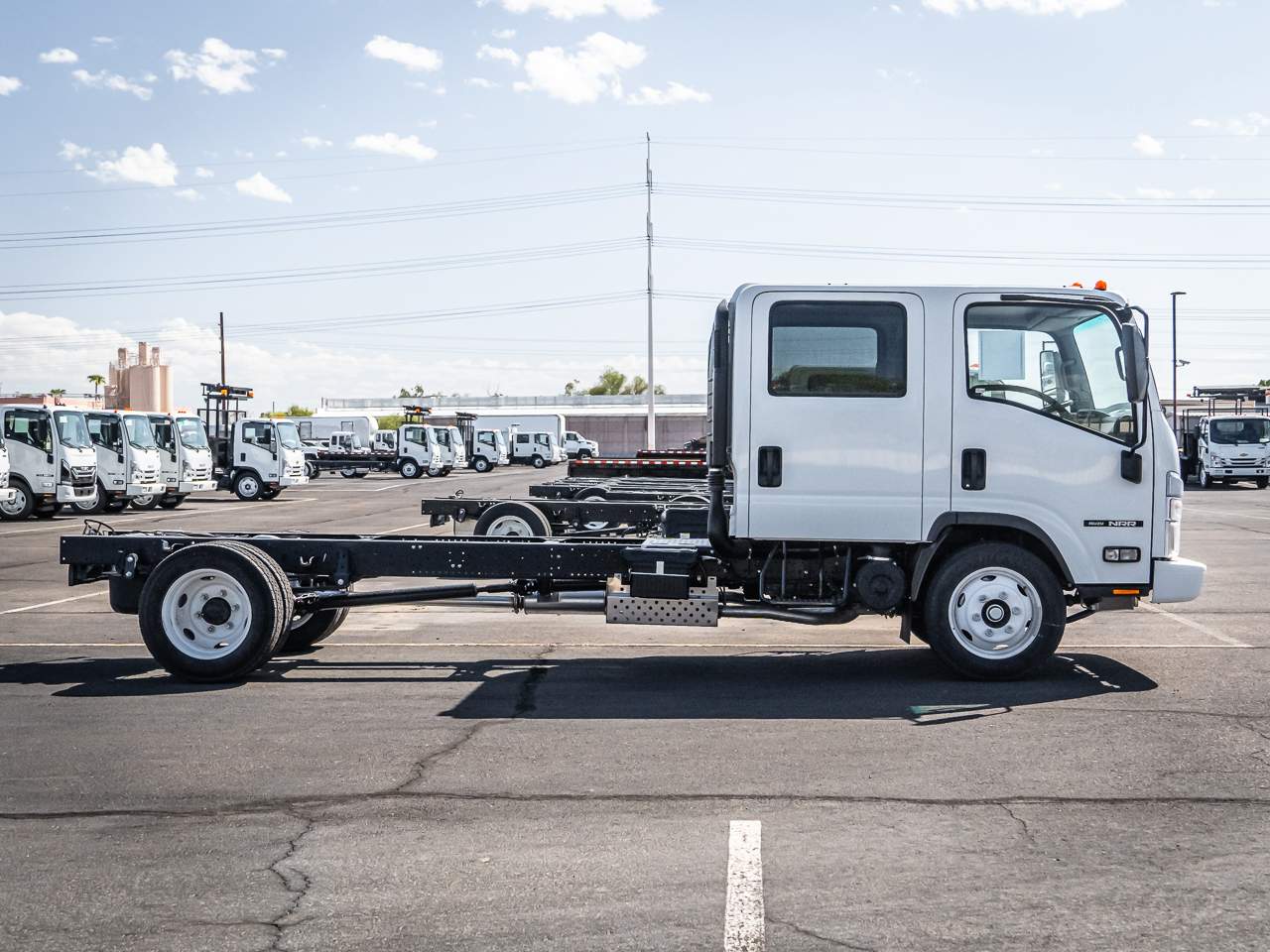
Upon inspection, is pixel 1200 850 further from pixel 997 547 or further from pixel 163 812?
pixel 163 812

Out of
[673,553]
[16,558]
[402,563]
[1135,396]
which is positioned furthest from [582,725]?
[16,558]

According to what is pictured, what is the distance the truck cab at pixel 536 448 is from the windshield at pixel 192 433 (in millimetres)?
36093

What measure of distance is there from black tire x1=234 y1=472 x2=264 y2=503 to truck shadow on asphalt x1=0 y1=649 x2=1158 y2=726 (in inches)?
1056

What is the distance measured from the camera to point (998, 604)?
26.6ft

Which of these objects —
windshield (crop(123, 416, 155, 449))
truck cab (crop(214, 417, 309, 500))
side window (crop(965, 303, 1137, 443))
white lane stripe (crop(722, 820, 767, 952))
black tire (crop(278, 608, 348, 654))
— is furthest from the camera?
truck cab (crop(214, 417, 309, 500))

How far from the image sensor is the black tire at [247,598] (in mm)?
8195

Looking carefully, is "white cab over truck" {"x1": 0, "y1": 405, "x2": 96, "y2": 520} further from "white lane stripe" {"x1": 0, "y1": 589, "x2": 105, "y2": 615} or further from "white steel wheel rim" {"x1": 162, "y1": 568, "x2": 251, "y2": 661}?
"white steel wheel rim" {"x1": 162, "y1": 568, "x2": 251, "y2": 661}

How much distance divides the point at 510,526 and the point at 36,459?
17392 millimetres

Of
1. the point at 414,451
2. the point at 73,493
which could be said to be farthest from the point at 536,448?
the point at 73,493

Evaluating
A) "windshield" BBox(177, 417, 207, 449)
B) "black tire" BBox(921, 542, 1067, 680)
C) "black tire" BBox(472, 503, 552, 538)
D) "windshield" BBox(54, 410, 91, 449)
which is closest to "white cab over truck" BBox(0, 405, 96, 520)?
"windshield" BBox(54, 410, 91, 449)

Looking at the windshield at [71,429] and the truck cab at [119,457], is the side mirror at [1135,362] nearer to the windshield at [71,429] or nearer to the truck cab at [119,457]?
the windshield at [71,429]

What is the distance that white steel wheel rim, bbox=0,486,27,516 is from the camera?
87.5 ft

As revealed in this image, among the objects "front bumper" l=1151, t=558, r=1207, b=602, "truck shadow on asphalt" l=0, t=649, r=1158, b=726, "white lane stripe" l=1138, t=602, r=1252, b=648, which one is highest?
"front bumper" l=1151, t=558, r=1207, b=602

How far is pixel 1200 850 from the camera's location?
4.88 m
